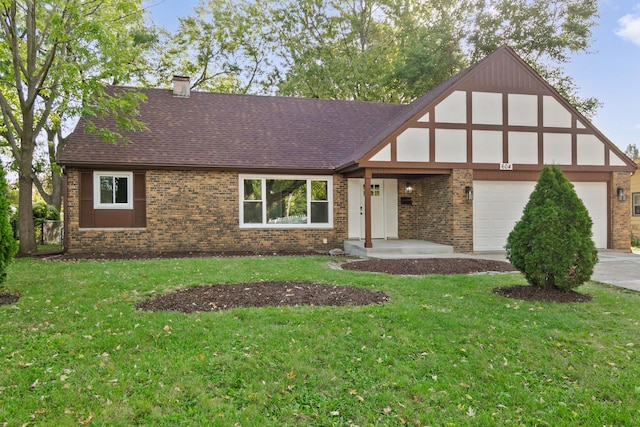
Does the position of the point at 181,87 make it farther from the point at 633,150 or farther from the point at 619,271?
the point at 633,150

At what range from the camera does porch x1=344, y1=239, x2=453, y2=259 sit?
37.1 ft

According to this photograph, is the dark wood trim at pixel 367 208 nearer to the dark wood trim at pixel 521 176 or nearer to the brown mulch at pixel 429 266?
the brown mulch at pixel 429 266

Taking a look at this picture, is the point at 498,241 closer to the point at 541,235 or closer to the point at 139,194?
the point at 541,235

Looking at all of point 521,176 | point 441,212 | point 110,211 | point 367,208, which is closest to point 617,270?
point 521,176

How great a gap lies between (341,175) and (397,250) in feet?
10.6

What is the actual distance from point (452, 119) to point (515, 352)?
372 inches

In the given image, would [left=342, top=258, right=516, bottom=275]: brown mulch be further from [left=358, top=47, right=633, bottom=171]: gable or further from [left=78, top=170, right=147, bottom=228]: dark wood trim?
[left=78, top=170, right=147, bottom=228]: dark wood trim

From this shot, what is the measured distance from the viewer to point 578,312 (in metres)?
5.30

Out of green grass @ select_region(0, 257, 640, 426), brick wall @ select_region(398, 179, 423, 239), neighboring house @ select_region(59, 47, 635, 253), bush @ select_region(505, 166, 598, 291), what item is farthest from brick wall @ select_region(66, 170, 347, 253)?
bush @ select_region(505, 166, 598, 291)

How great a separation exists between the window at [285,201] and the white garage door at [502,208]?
4612 mm

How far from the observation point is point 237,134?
45.8 feet

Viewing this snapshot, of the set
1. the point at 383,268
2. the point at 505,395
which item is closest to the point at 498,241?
the point at 383,268

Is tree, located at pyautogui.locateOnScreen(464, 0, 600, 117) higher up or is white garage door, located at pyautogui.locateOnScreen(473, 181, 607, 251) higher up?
tree, located at pyautogui.locateOnScreen(464, 0, 600, 117)

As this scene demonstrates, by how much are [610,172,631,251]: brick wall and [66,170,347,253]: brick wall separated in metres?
9.33
